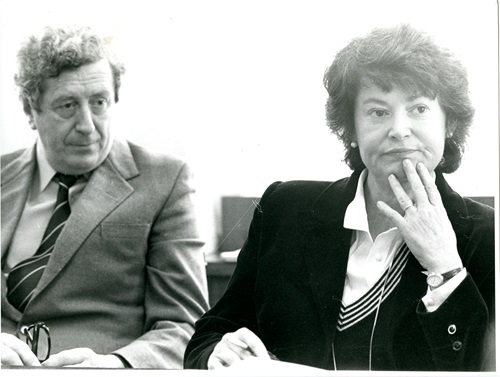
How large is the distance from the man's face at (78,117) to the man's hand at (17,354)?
565 mm

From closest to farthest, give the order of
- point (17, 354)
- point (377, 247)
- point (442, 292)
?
point (442, 292) < point (377, 247) < point (17, 354)

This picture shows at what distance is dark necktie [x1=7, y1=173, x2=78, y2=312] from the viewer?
2604 millimetres

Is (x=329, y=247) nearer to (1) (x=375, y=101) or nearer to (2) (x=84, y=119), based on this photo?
(1) (x=375, y=101)

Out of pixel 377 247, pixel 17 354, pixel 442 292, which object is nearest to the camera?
pixel 442 292

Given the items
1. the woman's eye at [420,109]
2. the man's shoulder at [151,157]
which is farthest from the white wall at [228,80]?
the woman's eye at [420,109]

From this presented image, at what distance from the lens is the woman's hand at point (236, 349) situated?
2477 millimetres

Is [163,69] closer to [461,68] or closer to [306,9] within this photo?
[306,9]

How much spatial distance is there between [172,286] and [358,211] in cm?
62

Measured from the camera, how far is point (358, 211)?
8.27ft

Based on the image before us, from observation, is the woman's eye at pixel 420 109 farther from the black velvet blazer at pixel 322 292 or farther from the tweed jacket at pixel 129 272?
the tweed jacket at pixel 129 272

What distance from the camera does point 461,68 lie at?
2473 millimetres

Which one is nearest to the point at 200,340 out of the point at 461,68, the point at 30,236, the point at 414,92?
the point at 30,236

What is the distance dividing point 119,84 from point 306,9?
624 mm

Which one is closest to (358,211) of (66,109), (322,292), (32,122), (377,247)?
(377,247)
